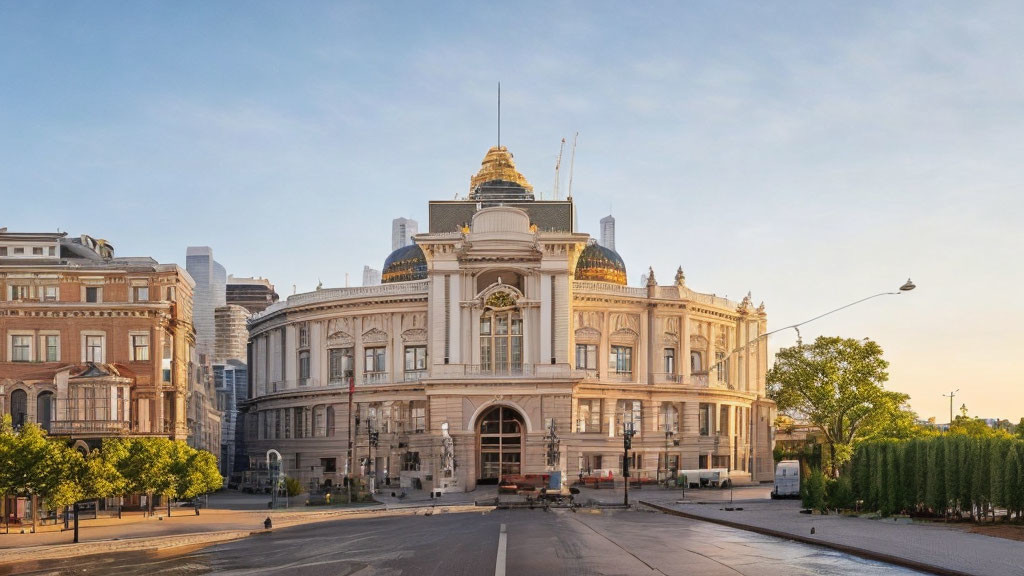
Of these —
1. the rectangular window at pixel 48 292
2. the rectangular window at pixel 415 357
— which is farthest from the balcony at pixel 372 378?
the rectangular window at pixel 48 292

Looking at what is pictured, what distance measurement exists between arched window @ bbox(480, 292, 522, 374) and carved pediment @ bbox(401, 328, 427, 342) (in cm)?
744

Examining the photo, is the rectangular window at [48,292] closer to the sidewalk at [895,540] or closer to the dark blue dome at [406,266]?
the dark blue dome at [406,266]

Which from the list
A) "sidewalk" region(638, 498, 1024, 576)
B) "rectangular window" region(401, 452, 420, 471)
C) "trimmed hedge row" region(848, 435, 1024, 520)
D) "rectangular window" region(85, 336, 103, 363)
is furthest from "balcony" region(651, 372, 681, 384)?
"rectangular window" region(85, 336, 103, 363)

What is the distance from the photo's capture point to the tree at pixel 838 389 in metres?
91.6

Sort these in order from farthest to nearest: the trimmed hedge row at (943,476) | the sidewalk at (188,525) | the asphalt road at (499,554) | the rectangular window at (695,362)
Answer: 1. the rectangular window at (695,362)
2. the trimmed hedge row at (943,476)
3. the sidewalk at (188,525)
4. the asphalt road at (499,554)

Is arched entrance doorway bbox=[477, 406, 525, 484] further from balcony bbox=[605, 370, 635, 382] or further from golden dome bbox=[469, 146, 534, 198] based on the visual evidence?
golden dome bbox=[469, 146, 534, 198]

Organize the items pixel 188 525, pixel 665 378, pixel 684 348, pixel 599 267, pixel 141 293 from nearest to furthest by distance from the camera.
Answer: pixel 188 525
pixel 141 293
pixel 665 378
pixel 684 348
pixel 599 267

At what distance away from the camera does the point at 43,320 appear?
76.2 m

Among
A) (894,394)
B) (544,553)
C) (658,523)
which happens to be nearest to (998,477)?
(658,523)

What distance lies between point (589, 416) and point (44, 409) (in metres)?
47.7

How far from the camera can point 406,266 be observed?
11850 centimetres

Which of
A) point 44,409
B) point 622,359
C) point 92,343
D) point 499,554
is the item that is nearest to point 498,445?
point 622,359

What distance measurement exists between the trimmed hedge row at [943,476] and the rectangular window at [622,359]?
4789 centimetres

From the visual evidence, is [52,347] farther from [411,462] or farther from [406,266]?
[406,266]
